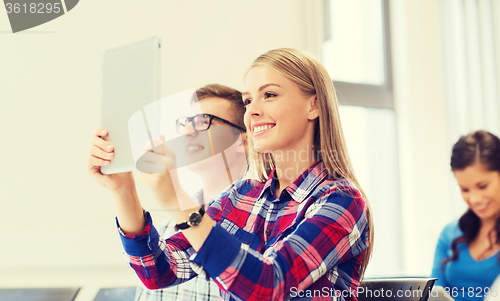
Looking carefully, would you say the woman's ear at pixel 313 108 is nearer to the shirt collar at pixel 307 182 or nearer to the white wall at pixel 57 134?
the shirt collar at pixel 307 182

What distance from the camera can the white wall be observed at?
52.3 inches

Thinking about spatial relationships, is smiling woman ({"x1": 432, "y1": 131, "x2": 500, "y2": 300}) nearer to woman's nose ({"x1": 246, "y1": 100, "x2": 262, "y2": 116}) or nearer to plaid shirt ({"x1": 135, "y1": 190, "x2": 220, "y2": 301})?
plaid shirt ({"x1": 135, "y1": 190, "x2": 220, "y2": 301})

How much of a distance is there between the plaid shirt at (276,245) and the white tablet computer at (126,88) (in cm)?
20

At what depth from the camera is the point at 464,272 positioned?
1.48 meters

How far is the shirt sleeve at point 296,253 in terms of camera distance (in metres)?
0.54

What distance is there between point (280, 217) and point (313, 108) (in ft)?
0.85

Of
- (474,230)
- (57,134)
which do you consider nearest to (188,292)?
(57,134)

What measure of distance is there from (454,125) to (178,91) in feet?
5.78

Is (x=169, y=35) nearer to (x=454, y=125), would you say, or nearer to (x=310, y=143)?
(x=310, y=143)

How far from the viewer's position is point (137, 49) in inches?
23.8

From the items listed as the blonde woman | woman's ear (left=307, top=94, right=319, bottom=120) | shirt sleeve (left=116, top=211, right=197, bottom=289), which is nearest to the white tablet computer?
the blonde woman

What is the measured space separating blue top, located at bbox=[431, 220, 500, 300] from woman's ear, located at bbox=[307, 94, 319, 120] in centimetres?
104

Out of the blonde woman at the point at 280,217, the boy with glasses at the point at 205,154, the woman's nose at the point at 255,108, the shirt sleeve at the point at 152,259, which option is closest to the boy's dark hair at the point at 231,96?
the boy with glasses at the point at 205,154

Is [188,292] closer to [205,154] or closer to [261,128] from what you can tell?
[205,154]
